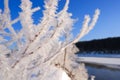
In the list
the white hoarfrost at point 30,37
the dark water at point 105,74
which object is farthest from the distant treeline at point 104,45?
the white hoarfrost at point 30,37

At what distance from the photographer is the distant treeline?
81375mm

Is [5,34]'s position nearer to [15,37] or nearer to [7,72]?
[15,37]

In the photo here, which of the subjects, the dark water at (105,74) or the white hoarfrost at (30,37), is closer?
the white hoarfrost at (30,37)

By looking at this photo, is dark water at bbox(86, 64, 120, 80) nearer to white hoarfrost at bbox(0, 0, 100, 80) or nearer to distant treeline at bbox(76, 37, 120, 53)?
white hoarfrost at bbox(0, 0, 100, 80)

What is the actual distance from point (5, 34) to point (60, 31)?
328 mm

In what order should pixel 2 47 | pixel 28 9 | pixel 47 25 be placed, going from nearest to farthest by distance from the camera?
pixel 28 9
pixel 47 25
pixel 2 47

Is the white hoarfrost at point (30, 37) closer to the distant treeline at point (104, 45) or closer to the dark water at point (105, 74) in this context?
the dark water at point (105, 74)

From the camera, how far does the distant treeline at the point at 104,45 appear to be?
267 ft

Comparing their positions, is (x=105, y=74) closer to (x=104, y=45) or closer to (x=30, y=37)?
(x=30, y=37)

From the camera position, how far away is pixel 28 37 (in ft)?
5.12

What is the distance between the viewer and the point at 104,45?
8438cm

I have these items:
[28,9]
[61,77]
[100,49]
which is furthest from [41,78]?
[100,49]

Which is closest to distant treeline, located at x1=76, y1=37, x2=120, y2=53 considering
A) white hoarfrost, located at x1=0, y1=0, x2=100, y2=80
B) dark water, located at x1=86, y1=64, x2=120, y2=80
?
dark water, located at x1=86, y1=64, x2=120, y2=80

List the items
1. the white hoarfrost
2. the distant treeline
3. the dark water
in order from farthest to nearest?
the distant treeline
the dark water
the white hoarfrost
